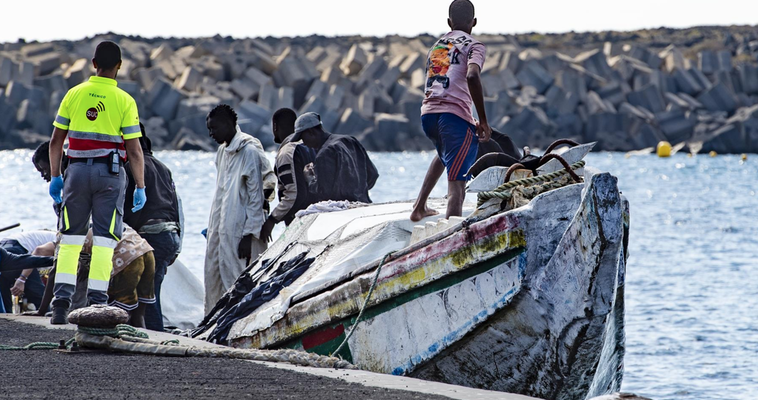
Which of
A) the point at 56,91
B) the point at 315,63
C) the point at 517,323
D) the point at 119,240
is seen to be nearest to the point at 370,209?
the point at 119,240

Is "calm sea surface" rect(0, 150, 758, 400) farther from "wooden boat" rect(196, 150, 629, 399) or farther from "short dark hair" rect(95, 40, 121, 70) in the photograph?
"short dark hair" rect(95, 40, 121, 70)

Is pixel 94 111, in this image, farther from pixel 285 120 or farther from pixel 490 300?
pixel 490 300

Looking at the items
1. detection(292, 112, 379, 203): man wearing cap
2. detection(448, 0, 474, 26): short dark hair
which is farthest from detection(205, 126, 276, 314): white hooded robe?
detection(448, 0, 474, 26): short dark hair

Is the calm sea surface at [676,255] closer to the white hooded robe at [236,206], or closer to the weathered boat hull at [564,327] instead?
the white hooded robe at [236,206]

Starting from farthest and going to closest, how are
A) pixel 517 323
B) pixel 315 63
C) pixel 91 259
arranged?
pixel 315 63, pixel 91 259, pixel 517 323

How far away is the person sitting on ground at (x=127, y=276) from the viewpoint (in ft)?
23.3

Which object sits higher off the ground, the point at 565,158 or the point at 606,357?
the point at 565,158

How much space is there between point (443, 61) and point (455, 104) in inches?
10.7

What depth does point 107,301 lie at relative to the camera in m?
7.09

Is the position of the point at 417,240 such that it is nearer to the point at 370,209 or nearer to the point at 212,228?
the point at 370,209

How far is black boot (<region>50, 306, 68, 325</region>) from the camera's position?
703 cm

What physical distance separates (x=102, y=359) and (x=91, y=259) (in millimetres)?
1170

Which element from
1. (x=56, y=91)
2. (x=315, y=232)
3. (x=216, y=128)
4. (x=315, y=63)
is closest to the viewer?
(x=315, y=232)

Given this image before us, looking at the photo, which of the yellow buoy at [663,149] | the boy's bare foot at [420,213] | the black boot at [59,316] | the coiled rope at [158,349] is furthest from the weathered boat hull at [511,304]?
the yellow buoy at [663,149]
